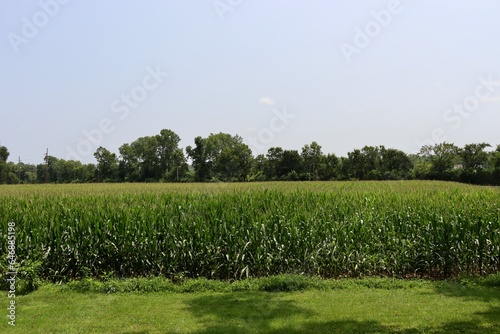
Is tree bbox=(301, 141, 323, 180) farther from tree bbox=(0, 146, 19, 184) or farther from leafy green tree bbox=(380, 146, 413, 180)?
tree bbox=(0, 146, 19, 184)

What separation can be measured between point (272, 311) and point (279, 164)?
62.0 m

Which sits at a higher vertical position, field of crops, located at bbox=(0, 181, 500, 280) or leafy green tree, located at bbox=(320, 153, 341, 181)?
leafy green tree, located at bbox=(320, 153, 341, 181)

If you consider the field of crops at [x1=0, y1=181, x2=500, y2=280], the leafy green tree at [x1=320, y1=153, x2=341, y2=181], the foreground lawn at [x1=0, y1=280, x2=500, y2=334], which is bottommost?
the foreground lawn at [x1=0, y1=280, x2=500, y2=334]

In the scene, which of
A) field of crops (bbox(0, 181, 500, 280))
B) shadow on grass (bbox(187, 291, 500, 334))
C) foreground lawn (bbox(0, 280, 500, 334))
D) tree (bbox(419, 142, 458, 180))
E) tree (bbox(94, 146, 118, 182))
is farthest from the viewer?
tree (bbox(94, 146, 118, 182))

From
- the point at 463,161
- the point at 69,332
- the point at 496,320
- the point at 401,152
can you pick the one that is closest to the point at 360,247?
the point at 496,320

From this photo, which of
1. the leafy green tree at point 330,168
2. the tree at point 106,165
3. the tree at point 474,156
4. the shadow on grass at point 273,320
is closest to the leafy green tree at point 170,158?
the tree at point 106,165

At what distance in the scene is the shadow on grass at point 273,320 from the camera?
5.85 metres

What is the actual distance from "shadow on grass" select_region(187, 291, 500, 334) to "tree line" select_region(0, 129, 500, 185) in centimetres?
5458

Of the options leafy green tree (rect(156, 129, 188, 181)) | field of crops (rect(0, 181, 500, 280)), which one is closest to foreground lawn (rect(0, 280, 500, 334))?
field of crops (rect(0, 181, 500, 280))

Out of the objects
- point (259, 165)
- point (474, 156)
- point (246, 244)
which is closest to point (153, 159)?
point (259, 165)

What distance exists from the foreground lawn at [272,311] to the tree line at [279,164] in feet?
→ 177

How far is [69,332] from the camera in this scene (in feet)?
19.3

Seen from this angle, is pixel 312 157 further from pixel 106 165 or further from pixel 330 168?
pixel 106 165

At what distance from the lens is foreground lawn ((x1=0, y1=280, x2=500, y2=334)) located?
6.00 m
